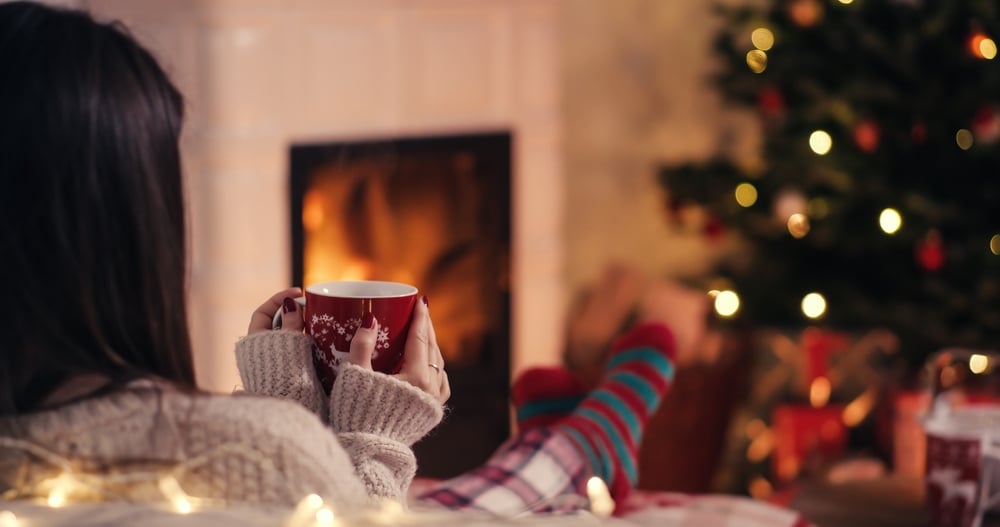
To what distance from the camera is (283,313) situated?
0.86 m

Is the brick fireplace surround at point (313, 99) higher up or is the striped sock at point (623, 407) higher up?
the brick fireplace surround at point (313, 99)

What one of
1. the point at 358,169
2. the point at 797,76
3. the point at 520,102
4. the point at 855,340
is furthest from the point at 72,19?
the point at 855,340

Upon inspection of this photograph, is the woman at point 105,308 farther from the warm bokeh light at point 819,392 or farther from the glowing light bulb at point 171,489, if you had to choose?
the warm bokeh light at point 819,392

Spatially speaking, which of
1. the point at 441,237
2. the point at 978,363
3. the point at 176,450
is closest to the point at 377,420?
the point at 176,450

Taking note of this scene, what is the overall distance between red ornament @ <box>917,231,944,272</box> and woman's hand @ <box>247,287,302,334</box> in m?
1.64

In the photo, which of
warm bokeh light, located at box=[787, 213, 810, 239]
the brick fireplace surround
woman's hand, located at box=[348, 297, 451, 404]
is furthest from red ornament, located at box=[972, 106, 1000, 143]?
woman's hand, located at box=[348, 297, 451, 404]

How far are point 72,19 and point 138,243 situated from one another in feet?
0.47

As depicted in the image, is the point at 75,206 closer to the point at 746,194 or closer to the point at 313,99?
the point at 313,99

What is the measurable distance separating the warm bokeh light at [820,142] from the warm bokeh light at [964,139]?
0.24 metres

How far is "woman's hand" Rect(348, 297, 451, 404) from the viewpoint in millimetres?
792

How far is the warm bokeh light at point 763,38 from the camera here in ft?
7.93

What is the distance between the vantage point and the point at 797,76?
7.79 feet

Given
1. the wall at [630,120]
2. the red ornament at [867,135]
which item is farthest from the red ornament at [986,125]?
the wall at [630,120]

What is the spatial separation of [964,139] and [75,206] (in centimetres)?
193
